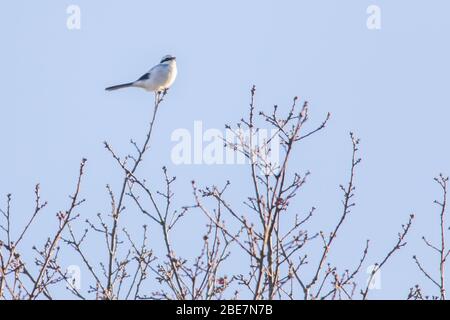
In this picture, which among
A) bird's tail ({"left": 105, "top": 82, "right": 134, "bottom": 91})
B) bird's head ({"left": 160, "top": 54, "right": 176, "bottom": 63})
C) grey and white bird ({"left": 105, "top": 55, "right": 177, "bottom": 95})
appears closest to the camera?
grey and white bird ({"left": 105, "top": 55, "right": 177, "bottom": 95})

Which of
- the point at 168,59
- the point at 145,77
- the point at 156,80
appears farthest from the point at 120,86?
the point at 168,59

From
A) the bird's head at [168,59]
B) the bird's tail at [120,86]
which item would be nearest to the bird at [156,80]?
the bird's tail at [120,86]

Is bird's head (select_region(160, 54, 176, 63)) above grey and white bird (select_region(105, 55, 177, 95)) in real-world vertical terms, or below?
above

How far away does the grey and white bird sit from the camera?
1306 centimetres

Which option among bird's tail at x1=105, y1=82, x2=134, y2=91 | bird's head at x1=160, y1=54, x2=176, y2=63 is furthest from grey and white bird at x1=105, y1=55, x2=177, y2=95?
bird's head at x1=160, y1=54, x2=176, y2=63

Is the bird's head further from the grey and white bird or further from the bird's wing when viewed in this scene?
the bird's wing

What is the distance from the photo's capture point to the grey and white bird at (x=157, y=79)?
42.9 ft

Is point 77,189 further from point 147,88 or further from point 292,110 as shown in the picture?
point 147,88

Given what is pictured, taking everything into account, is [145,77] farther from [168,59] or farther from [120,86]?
[168,59]

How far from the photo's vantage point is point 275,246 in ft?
20.9

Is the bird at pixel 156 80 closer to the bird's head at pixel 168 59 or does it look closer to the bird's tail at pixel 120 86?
the bird's tail at pixel 120 86
